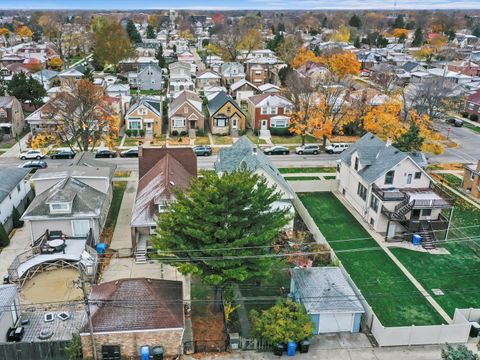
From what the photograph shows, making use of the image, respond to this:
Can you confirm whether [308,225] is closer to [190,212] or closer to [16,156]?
[190,212]

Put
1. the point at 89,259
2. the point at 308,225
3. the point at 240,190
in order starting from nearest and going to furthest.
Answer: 1. the point at 240,190
2. the point at 89,259
3. the point at 308,225

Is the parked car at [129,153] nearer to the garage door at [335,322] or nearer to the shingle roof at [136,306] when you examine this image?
the shingle roof at [136,306]

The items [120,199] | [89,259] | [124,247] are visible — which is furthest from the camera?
[120,199]

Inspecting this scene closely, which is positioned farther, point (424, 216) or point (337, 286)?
point (424, 216)

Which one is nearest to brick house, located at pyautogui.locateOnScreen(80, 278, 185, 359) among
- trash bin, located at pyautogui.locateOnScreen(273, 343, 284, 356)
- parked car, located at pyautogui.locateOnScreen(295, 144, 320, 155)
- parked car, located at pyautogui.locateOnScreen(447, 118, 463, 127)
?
trash bin, located at pyautogui.locateOnScreen(273, 343, 284, 356)

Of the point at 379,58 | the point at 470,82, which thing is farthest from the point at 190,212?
the point at 379,58

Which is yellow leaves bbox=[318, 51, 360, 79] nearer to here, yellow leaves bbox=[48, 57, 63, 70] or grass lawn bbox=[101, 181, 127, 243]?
grass lawn bbox=[101, 181, 127, 243]
